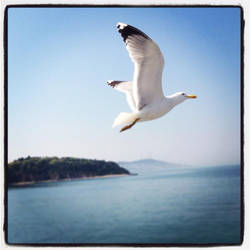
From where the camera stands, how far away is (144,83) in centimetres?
A: 211

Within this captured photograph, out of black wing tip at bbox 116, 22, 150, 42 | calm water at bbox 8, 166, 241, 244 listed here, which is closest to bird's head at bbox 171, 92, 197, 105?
black wing tip at bbox 116, 22, 150, 42

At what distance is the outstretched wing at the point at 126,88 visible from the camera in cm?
225

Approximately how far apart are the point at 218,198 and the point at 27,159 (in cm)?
136

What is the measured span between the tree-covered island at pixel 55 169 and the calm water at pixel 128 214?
0.07 metres

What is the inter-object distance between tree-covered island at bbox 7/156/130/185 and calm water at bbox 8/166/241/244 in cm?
7

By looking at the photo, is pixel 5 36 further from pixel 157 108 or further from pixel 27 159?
pixel 157 108

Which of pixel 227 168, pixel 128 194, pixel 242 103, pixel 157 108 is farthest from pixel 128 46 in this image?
pixel 128 194

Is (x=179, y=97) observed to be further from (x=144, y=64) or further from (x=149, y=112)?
(x=144, y=64)

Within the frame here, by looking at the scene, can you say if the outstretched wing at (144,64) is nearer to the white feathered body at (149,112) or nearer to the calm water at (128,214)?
the white feathered body at (149,112)

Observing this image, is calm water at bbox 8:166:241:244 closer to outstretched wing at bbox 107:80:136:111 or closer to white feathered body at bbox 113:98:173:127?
white feathered body at bbox 113:98:173:127

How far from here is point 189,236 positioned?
2.56 m

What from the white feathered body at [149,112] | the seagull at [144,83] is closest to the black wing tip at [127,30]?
the seagull at [144,83]

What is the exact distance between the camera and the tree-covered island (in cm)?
250

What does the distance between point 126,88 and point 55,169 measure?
2.91 ft
